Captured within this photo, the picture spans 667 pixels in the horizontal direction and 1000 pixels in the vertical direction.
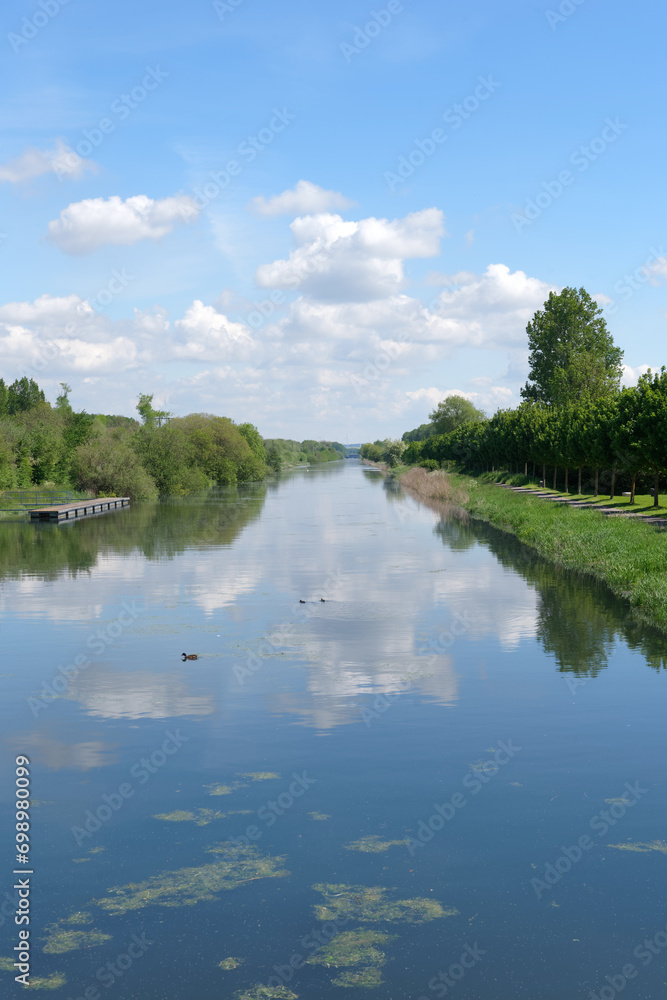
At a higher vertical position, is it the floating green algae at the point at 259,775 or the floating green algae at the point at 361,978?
the floating green algae at the point at 259,775

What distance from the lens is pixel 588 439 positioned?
5903 centimetres

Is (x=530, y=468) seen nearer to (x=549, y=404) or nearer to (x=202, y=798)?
(x=549, y=404)

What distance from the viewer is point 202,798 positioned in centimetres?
1162

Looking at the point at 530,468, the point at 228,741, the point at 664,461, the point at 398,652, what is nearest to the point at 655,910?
the point at 228,741

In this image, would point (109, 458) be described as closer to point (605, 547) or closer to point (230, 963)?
point (605, 547)

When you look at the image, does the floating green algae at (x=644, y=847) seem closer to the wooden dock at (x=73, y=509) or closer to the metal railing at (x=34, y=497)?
the wooden dock at (x=73, y=509)

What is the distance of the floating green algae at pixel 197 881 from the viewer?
901 cm

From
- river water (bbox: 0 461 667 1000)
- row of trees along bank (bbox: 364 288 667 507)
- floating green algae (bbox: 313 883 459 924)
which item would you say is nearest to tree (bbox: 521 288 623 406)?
row of trees along bank (bbox: 364 288 667 507)

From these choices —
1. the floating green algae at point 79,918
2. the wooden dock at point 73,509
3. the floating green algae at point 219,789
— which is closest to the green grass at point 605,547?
the floating green algae at point 219,789

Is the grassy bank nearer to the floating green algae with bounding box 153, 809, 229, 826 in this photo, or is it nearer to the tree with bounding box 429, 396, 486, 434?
the floating green algae with bounding box 153, 809, 229, 826

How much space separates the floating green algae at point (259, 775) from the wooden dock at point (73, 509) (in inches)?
1873

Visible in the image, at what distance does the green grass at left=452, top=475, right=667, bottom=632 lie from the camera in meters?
25.0

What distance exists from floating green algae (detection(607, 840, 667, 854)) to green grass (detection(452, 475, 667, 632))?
13.0 m

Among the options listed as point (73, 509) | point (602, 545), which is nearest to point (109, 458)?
point (73, 509)
